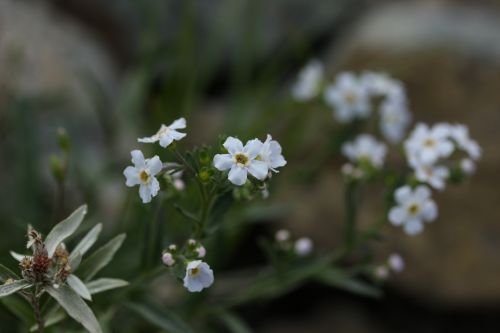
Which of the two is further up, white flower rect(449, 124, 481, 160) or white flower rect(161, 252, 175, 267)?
white flower rect(449, 124, 481, 160)

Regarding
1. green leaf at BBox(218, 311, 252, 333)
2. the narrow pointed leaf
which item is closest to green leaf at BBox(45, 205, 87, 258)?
the narrow pointed leaf

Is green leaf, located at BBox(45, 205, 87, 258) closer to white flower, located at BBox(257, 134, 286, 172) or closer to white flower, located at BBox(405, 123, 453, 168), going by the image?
white flower, located at BBox(257, 134, 286, 172)

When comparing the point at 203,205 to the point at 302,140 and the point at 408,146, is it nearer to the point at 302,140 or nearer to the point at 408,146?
the point at 408,146

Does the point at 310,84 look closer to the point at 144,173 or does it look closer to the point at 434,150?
the point at 434,150

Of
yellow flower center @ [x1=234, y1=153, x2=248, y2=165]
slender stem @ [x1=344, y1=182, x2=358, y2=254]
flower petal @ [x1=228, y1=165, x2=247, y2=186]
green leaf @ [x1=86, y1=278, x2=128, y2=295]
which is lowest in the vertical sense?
green leaf @ [x1=86, y1=278, x2=128, y2=295]

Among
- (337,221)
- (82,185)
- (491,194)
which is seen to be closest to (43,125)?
(82,185)

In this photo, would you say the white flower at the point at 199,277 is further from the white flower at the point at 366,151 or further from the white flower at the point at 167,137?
the white flower at the point at 366,151
